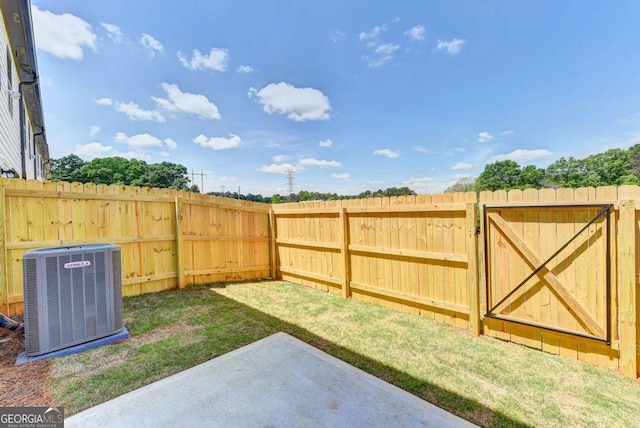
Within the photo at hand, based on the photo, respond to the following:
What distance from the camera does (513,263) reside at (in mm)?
3115

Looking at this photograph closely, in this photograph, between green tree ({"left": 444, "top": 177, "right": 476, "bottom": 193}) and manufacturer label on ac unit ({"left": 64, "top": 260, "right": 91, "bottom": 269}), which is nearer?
manufacturer label on ac unit ({"left": 64, "top": 260, "right": 91, "bottom": 269})

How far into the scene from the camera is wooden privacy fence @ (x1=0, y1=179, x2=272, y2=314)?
3.60m

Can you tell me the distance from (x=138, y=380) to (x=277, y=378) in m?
1.15

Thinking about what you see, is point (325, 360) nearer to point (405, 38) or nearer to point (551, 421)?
point (551, 421)

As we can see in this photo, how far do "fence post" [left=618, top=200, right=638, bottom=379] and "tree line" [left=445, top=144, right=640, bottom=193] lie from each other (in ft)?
119

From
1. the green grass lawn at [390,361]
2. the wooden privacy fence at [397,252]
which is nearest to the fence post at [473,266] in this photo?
the wooden privacy fence at [397,252]

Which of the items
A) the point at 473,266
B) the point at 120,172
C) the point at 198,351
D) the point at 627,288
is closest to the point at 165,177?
the point at 120,172

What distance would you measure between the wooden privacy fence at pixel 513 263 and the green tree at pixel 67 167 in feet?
171

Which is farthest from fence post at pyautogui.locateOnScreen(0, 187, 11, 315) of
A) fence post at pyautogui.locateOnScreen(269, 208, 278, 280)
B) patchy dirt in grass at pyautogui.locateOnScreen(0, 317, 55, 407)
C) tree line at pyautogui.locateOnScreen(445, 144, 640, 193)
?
tree line at pyautogui.locateOnScreen(445, 144, 640, 193)

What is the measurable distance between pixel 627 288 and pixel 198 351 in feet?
13.3

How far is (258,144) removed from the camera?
20.0 meters

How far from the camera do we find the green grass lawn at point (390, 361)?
1980 mm

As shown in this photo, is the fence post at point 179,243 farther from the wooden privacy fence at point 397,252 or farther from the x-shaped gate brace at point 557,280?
the x-shaped gate brace at point 557,280

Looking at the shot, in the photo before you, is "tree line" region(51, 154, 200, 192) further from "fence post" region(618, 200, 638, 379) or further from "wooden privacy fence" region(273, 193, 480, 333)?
"fence post" region(618, 200, 638, 379)
